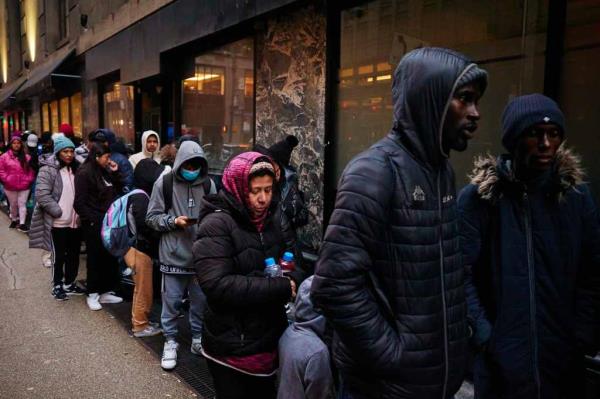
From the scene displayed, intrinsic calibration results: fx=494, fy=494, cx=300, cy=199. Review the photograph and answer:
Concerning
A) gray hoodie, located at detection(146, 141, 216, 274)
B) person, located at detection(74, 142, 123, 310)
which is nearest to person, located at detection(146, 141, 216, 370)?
gray hoodie, located at detection(146, 141, 216, 274)

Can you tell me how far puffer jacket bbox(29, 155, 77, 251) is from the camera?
6027 mm

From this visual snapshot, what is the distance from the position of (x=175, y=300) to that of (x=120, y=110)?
34.4ft

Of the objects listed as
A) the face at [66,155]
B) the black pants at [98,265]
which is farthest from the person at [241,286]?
the face at [66,155]

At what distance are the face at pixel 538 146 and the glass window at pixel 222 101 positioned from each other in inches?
230

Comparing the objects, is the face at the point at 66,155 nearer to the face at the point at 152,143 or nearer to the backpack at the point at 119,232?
the face at the point at 152,143

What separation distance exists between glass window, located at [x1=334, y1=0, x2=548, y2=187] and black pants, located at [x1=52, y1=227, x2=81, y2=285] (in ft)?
11.3

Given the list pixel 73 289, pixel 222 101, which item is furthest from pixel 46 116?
pixel 73 289

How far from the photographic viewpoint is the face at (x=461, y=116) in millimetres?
1785

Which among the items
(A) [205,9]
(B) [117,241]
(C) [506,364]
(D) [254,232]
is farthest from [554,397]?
(A) [205,9]

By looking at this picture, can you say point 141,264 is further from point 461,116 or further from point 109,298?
point 461,116

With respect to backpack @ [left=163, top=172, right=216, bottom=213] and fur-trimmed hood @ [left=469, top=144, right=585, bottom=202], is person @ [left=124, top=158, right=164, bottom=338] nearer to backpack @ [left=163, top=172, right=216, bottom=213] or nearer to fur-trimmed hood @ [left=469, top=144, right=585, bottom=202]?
backpack @ [left=163, top=172, right=216, bottom=213]

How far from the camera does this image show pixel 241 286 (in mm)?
2484

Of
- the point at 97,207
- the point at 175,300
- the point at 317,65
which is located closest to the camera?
the point at 175,300

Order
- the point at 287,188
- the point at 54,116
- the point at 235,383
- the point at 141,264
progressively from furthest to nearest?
1. the point at 54,116
2. the point at 287,188
3. the point at 141,264
4. the point at 235,383
